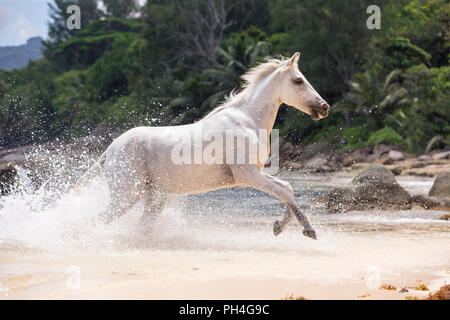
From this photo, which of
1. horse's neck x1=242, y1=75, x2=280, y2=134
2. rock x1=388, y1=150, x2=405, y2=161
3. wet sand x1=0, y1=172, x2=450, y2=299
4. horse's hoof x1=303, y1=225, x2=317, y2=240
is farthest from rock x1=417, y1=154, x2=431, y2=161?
horse's hoof x1=303, y1=225, x2=317, y2=240

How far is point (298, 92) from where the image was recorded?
7.53 meters

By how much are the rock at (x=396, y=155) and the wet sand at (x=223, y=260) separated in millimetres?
18247

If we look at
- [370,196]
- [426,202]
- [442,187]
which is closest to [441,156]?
[442,187]

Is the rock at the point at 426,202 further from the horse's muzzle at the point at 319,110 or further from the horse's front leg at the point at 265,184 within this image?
the horse's front leg at the point at 265,184

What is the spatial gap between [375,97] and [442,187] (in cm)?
1933

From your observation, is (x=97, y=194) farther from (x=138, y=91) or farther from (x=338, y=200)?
(x=138, y=91)

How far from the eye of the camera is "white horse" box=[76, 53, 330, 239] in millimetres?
7340

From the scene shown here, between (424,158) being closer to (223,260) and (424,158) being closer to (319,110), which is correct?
(319,110)

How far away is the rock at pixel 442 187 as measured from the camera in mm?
13133

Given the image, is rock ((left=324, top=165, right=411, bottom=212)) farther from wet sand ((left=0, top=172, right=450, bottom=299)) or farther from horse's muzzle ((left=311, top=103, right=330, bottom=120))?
horse's muzzle ((left=311, top=103, right=330, bottom=120))

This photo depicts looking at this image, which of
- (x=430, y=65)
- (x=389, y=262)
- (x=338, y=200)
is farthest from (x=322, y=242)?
(x=430, y=65)

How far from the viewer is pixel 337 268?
5.77 meters

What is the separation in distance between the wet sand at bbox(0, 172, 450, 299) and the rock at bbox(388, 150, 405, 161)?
18.2 m

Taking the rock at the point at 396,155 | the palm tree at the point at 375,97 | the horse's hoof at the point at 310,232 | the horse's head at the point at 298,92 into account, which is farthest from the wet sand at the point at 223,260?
the palm tree at the point at 375,97
